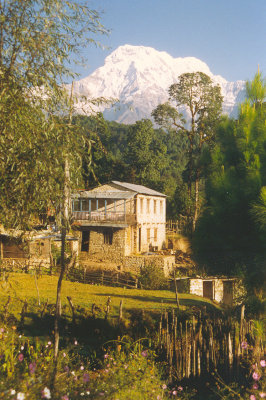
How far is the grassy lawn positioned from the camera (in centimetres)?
1530

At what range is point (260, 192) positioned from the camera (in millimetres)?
8023

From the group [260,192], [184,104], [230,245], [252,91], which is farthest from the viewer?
[184,104]

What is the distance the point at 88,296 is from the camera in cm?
1859

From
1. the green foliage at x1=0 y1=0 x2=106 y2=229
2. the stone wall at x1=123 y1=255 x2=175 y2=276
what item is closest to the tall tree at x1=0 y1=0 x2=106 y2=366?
the green foliage at x1=0 y1=0 x2=106 y2=229

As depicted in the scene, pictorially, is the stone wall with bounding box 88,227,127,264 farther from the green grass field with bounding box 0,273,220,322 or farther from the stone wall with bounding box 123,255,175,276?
the green grass field with bounding box 0,273,220,322

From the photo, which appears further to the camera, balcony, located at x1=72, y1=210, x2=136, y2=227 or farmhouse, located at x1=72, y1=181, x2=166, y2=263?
balcony, located at x1=72, y1=210, x2=136, y2=227

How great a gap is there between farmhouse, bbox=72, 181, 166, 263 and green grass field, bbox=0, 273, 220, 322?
7.47 meters

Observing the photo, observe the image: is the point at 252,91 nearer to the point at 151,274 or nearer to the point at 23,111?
the point at 23,111

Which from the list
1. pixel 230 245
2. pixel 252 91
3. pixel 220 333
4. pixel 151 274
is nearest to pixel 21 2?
pixel 252 91

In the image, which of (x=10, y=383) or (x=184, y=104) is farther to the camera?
(x=184, y=104)

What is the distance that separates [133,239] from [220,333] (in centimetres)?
2119

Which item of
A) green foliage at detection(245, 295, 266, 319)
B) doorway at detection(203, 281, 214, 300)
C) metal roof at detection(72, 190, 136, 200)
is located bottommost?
doorway at detection(203, 281, 214, 300)

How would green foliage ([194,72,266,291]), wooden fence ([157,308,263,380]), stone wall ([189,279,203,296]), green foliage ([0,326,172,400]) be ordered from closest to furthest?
green foliage ([0,326,172,400]) < green foliage ([194,72,266,291]) < wooden fence ([157,308,263,380]) < stone wall ([189,279,203,296])

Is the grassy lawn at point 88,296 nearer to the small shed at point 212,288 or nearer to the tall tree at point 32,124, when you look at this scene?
the small shed at point 212,288
